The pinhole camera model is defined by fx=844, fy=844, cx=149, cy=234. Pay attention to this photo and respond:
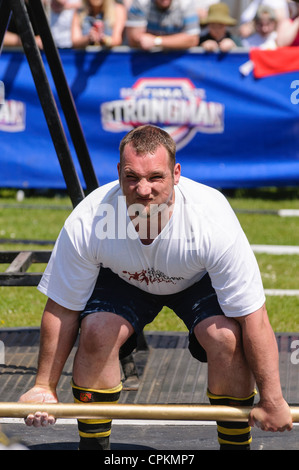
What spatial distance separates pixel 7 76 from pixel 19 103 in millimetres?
319

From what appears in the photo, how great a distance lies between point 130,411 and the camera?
123 inches

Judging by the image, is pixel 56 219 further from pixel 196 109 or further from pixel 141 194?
pixel 141 194

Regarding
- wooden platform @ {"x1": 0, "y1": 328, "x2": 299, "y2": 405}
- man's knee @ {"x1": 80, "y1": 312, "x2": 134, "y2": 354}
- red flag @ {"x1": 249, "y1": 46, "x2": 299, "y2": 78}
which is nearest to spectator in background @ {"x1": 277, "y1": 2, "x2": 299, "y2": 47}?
red flag @ {"x1": 249, "y1": 46, "x2": 299, "y2": 78}

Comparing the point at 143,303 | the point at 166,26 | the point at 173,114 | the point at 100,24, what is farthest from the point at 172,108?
the point at 143,303

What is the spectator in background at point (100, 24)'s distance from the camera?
903 cm

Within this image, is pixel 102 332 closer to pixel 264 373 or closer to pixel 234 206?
pixel 264 373

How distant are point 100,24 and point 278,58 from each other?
194 cm

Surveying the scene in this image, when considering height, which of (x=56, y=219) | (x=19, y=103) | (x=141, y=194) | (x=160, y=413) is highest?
(x=141, y=194)

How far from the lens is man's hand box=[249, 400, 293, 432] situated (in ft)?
10.4

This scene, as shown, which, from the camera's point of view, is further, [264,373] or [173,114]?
[173,114]

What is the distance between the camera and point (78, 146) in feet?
15.8

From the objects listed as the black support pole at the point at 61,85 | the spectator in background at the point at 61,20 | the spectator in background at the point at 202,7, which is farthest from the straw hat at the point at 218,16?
the black support pole at the point at 61,85

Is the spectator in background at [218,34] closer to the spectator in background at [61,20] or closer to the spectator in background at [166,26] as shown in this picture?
the spectator in background at [166,26]

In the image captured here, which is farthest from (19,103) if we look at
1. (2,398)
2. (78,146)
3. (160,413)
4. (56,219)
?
(160,413)
